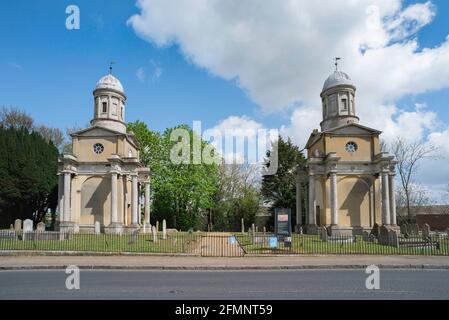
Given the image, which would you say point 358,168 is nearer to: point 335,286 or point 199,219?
point 199,219

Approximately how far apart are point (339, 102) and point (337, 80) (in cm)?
280

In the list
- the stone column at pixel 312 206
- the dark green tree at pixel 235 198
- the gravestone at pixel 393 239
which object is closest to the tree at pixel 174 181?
the dark green tree at pixel 235 198

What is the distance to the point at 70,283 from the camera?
11992 millimetres

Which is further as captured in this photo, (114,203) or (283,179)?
(283,179)

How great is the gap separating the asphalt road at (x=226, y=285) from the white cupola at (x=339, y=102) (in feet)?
102

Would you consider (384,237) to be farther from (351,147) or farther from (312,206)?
(351,147)

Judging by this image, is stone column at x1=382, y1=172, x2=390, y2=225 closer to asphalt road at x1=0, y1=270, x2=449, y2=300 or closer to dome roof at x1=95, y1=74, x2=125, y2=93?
asphalt road at x1=0, y1=270, x2=449, y2=300

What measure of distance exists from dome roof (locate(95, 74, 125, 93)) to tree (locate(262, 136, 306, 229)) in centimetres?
2555

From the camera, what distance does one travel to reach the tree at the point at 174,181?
5200 cm

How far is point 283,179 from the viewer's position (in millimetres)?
59438

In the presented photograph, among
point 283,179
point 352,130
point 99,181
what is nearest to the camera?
point 352,130

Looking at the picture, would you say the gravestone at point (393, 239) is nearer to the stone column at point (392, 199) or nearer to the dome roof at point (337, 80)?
the stone column at point (392, 199)

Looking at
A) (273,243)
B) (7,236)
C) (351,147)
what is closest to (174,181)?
(351,147)
